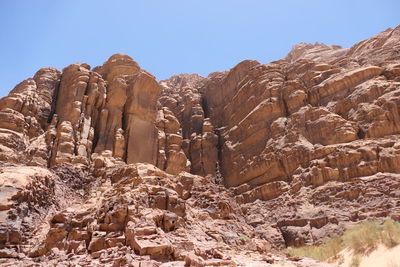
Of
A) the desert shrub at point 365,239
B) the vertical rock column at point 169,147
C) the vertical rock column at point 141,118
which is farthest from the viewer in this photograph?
the vertical rock column at point 169,147

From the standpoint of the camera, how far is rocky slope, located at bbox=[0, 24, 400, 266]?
13.1 metres

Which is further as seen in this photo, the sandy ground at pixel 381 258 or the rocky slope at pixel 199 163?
the rocky slope at pixel 199 163

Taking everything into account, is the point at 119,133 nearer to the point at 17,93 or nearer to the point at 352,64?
the point at 17,93

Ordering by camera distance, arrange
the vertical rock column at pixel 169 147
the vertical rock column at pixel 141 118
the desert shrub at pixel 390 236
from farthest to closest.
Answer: the vertical rock column at pixel 169 147, the vertical rock column at pixel 141 118, the desert shrub at pixel 390 236

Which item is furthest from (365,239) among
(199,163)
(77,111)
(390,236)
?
(199,163)

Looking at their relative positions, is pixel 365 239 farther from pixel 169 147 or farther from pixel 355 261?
pixel 169 147

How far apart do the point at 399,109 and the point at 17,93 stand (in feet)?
121

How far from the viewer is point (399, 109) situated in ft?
97.6

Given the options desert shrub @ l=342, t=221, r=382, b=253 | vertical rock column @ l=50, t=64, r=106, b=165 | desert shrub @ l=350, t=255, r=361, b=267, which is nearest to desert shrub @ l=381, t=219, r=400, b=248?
desert shrub @ l=342, t=221, r=382, b=253

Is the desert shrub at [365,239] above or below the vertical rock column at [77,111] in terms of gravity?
below

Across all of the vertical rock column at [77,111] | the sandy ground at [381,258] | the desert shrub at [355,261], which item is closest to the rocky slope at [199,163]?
the vertical rock column at [77,111]

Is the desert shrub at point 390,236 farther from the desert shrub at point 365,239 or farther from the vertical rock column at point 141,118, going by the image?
the vertical rock column at point 141,118

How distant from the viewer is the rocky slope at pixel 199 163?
514 inches

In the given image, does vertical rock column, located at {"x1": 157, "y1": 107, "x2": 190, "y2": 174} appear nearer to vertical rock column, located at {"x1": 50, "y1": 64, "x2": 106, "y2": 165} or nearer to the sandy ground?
vertical rock column, located at {"x1": 50, "y1": 64, "x2": 106, "y2": 165}
